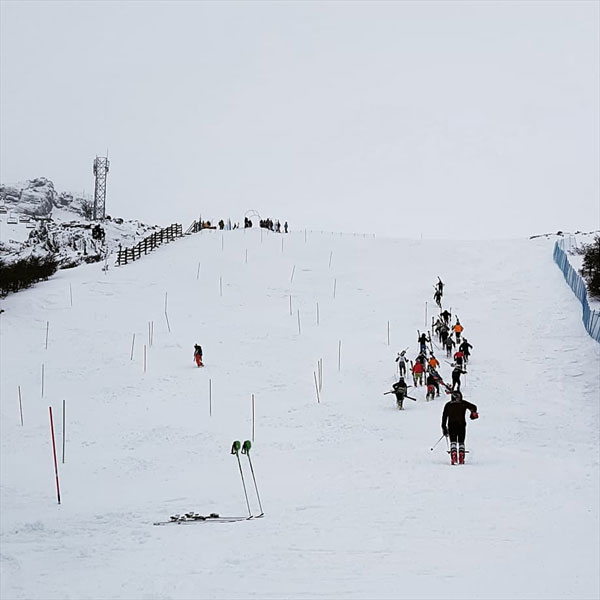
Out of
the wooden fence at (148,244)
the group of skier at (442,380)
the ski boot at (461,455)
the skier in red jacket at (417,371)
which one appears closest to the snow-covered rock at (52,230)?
the wooden fence at (148,244)

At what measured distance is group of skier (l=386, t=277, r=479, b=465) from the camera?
14180 millimetres

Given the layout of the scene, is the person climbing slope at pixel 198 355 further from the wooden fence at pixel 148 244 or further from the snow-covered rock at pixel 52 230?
the snow-covered rock at pixel 52 230

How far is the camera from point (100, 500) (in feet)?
45.1

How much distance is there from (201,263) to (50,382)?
20010 millimetres

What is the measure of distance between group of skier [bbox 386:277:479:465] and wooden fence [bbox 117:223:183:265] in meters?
20.7

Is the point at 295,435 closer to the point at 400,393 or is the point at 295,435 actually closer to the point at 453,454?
the point at 400,393

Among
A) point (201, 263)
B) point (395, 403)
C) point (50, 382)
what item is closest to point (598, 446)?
point (395, 403)

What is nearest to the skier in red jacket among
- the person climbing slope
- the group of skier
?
the group of skier

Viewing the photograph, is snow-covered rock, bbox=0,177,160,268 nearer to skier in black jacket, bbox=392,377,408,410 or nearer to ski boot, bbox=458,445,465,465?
skier in black jacket, bbox=392,377,408,410

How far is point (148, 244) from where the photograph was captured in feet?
165

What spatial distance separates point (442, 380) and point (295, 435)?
6.82 metres

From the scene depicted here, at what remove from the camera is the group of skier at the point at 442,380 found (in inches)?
558

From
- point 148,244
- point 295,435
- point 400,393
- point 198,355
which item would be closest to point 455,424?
point 295,435

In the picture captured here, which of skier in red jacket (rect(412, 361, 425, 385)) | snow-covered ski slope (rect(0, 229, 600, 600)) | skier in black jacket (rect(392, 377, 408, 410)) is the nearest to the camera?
snow-covered ski slope (rect(0, 229, 600, 600))
